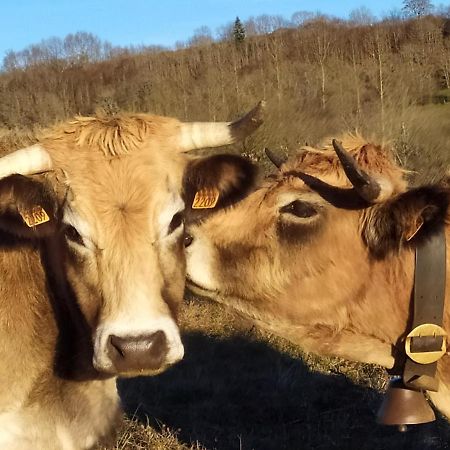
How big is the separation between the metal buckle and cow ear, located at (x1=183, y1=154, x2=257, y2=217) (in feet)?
4.13

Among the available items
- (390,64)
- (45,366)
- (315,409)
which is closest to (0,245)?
(45,366)

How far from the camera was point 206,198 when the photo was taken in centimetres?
435

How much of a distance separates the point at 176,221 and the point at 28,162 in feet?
2.91

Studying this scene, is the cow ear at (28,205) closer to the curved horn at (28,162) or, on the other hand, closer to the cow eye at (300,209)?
the curved horn at (28,162)

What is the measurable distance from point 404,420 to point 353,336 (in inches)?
23.2

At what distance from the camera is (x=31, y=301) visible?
4.50 meters

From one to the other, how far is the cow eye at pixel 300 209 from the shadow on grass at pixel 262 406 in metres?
2.35

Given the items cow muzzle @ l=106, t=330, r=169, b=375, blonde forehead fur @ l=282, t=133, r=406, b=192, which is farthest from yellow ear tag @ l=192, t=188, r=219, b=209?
cow muzzle @ l=106, t=330, r=169, b=375

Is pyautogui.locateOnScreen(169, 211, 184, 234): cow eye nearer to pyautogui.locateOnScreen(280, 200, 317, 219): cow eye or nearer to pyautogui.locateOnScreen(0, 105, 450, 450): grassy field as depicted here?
pyautogui.locateOnScreen(280, 200, 317, 219): cow eye

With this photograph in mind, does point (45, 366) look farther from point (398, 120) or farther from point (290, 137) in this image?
point (398, 120)

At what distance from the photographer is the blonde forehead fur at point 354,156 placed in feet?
13.8

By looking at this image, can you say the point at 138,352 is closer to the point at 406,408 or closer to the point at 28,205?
the point at 28,205

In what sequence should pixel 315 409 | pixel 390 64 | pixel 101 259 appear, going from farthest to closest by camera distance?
pixel 390 64
pixel 315 409
pixel 101 259

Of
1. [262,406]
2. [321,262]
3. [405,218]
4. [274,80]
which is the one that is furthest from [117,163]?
[274,80]
